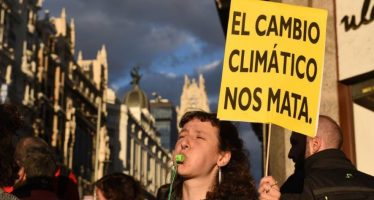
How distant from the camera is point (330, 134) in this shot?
4754 mm

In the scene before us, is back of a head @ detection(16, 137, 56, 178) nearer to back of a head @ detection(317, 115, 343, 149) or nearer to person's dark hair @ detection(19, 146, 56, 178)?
person's dark hair @ detection(19, 146, 56, 178)

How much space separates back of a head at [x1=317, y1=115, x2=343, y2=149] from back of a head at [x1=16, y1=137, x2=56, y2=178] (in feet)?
6.82

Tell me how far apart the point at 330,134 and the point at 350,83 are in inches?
159

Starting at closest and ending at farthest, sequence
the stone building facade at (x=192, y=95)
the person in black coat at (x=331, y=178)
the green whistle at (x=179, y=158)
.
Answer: the green whistle at (x=179, y=158), the person in black coat at (x=331, y=178), the stone building facade at (x=192, y=95)

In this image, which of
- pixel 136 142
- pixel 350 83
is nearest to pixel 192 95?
pixel 136 142

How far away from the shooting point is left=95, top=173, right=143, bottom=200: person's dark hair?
6012 millimetres

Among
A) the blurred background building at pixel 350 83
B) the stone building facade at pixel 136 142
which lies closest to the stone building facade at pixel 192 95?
the stone building facade at pixel 136 142

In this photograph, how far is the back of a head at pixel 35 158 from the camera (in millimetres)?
→ 5266

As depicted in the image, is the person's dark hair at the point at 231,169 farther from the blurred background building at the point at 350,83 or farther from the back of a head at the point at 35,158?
the blurred background building at the point at 350,83

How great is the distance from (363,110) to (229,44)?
4.73m

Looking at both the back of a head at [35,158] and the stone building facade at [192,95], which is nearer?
the back of a head at [35,158]

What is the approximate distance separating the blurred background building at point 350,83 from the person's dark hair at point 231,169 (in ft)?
14.1

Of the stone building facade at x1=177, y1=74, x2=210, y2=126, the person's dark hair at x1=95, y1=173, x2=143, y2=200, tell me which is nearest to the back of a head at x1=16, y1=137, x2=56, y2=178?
the person's dark hair at x1=95, y1=173, x2=143, y2=200

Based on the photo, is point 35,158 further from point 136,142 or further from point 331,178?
point 136,142
